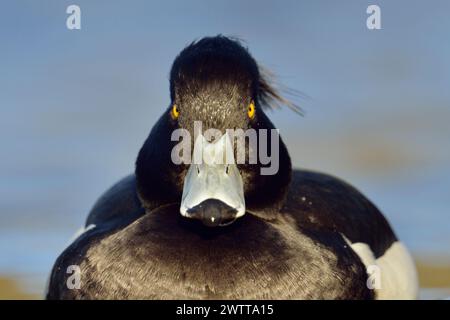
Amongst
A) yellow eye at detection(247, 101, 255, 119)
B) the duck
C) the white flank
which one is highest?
yellow eye at detection(247, 101, 255, 119)

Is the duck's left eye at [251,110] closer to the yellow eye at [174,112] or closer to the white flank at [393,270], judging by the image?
the yellow eye at [174,112]

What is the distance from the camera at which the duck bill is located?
6281 millimetres

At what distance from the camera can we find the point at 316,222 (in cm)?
739

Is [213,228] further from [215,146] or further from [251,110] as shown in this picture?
[251,110]

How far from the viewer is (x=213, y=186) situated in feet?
21.0

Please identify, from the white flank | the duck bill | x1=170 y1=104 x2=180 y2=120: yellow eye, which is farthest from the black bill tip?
the white flank

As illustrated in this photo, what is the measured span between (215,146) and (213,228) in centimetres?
47

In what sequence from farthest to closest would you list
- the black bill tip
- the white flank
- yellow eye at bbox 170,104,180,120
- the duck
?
the white flank
yellow eye at bbox 170,104,180,120
the duck
the black bill tip

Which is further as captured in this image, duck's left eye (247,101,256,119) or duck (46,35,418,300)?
duck's left eye (247,101,256,119)

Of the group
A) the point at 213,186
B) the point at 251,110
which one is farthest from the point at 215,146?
the point at 251,110

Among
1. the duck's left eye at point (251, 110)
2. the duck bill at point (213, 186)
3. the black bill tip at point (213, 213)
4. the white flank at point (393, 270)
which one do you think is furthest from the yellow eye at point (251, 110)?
the white flank at point (393, 270)

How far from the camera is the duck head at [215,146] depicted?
648 cm

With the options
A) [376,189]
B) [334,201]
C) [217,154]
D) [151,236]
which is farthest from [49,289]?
[376,189]

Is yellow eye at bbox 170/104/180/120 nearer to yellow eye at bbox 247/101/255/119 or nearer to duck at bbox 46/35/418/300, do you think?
duck at bbox 46/35/418/300
